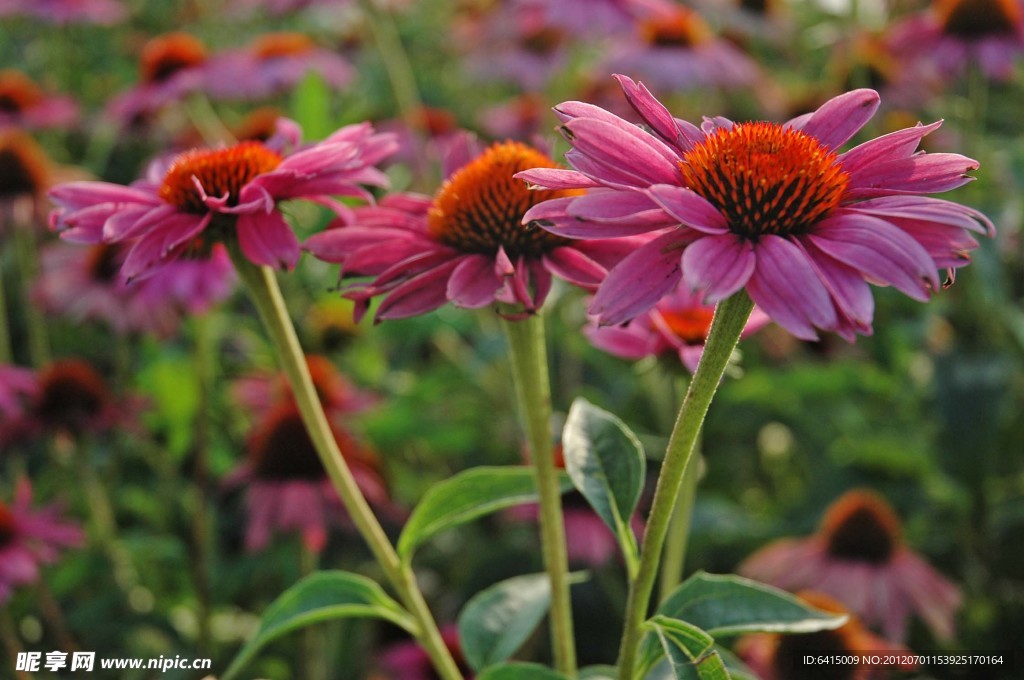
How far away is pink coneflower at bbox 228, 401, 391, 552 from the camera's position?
1495 mm

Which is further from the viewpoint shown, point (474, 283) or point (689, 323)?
point (689, 323)

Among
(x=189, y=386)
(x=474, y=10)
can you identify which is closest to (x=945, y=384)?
(x=189, y=386)

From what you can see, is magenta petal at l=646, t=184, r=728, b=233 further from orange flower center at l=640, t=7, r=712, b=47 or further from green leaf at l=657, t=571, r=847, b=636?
orange flower center at l=640, t=7, r=712, b=47

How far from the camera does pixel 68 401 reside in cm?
172

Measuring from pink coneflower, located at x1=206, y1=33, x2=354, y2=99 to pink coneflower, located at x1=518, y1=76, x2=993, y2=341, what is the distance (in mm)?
1970

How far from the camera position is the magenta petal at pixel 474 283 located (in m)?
0.70

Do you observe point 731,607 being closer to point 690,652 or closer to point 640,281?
point 690,652

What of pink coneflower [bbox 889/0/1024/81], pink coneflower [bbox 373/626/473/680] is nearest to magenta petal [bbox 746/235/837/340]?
pink coneflower [bbox 373/626/473/680]

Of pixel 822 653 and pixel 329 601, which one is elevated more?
pixel 329 601

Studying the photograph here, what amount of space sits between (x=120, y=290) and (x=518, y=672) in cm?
136

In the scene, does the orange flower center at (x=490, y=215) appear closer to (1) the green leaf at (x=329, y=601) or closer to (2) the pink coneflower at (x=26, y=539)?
(1) the green leaf at (x=329, y=601)

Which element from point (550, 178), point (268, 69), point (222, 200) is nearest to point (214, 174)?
point (222, 200)

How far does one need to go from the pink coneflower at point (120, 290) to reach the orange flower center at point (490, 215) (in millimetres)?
873

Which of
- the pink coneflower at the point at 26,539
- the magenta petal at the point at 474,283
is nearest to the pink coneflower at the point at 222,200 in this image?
the magenta petal at the point at 474,283
